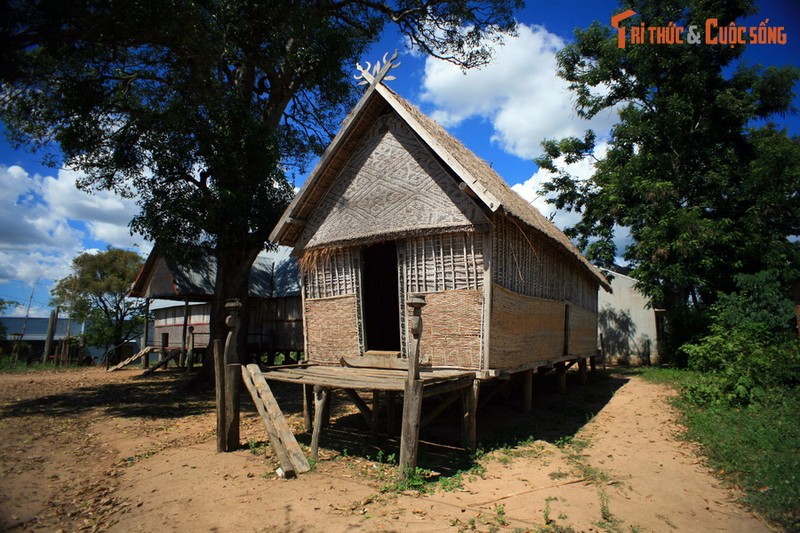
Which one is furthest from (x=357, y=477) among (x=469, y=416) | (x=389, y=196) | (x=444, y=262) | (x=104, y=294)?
(x=104, y=294)

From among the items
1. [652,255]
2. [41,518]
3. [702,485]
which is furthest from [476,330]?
[652,255]

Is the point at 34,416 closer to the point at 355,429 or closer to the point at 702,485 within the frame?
the point at 355,429

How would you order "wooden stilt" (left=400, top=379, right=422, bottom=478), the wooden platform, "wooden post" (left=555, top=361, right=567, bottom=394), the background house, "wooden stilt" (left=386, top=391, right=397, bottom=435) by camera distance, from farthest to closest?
the background house < "wooden post" (left=555, top=361, right=567, bottom=394) < "wooden stilt" (left=386, top=391, right=397, bottom=435) < the wooden platform < "wooden stilt" (left=400, top=379, right=422, bottom=478)

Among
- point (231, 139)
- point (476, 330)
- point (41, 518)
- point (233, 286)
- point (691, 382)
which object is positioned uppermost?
point (231, 139)

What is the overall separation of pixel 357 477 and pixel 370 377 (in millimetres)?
1369

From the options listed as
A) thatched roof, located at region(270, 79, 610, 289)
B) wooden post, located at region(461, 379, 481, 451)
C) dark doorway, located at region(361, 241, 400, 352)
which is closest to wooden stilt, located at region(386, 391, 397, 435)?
wooden post, located at region(461, 379, 481, 451)

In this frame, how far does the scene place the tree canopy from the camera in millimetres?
17172

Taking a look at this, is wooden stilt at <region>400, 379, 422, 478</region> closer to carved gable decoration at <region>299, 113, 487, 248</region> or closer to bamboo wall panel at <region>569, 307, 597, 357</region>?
carved gable decoration at <region>299, 113, 487, 248</region>

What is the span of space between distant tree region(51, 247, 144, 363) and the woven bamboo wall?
78.6 ft

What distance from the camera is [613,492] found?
5.86 m

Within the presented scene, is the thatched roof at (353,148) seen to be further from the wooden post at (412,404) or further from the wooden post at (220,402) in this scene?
the wooden post at (220,402)

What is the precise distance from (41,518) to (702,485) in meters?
7.88

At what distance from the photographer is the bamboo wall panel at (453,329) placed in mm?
7395

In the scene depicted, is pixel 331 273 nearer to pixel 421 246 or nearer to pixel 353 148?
pixel 421 246
